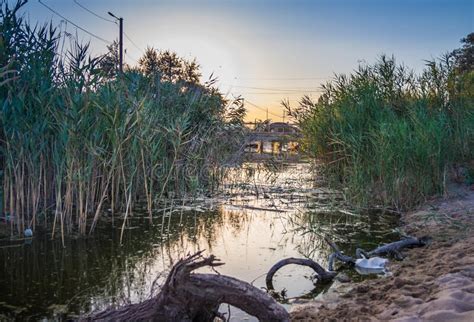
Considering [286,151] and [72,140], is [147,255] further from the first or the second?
[286,151]

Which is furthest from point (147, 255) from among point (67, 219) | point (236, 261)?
point (67, 219)

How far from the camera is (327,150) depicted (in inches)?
414

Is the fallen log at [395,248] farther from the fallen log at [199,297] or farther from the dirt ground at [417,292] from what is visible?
the fallen log at [199,297]

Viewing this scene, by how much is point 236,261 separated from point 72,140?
2728mm

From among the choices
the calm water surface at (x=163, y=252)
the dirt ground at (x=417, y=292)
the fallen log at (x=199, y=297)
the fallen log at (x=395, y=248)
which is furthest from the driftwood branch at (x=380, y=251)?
the fallen log at (x=199, y=297)

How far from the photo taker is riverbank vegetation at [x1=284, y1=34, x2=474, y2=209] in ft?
25.3

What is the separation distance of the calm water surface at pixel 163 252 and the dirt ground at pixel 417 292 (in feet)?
1.62

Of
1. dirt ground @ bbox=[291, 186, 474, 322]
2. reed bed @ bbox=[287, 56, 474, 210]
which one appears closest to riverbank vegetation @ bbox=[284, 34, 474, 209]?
reed bed @ bbox=[287, 56, 474, 210]

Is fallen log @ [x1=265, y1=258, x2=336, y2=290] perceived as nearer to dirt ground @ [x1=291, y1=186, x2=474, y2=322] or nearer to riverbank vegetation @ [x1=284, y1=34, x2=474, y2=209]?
dirt ground @ [x1=291, y1=186, x2=474, y2=322]

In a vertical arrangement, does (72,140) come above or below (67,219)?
above

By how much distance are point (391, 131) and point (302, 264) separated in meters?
4.31

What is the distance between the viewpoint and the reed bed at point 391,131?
7.73 meters

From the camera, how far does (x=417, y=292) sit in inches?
132

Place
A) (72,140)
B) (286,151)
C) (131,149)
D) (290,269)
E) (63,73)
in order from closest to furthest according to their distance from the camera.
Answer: (290,269) < (72,140) < (63,73) < (131,149) < (286,151)
